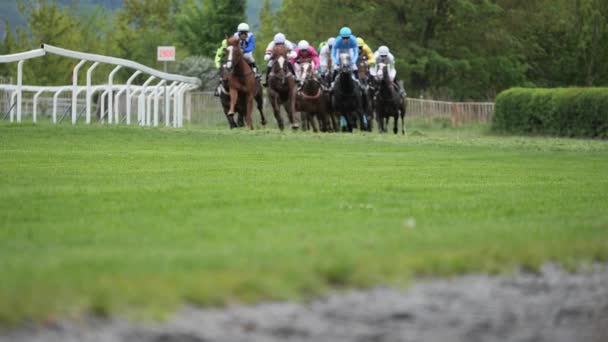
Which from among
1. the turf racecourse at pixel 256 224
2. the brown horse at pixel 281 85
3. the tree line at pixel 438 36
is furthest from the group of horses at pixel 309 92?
the tree line at pixel 438 36

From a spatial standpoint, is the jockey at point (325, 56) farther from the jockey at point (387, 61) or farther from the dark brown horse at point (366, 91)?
the jockey at point (387, 61)

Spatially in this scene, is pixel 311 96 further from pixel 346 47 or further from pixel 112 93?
pixel 112 93

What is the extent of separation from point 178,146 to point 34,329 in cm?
1506

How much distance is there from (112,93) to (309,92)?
5394 mm

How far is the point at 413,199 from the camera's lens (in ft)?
37.0

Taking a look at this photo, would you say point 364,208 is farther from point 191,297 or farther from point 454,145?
point 454,145

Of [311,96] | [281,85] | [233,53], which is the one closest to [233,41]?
[233,53]

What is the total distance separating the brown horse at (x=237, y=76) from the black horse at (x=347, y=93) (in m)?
2.18

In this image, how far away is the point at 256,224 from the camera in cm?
888

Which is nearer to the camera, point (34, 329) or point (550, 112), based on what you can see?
point (34, 329)

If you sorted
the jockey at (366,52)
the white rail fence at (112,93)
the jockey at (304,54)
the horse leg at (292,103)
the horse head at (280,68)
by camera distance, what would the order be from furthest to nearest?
the jockey at (366,52)
the jockey at (304,54)
the horse leg at (292,103)
the horse head at (280,68)
the white rail fence at (112,93)

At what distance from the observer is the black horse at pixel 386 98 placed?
114ft

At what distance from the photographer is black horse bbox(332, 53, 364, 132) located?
31.4 metres

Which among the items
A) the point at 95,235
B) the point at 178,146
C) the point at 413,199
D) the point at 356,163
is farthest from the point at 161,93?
the point at 95,235
